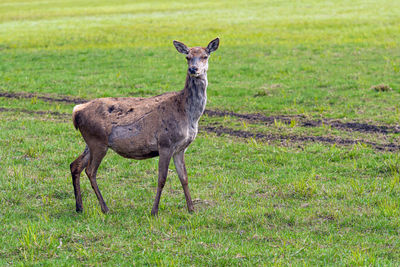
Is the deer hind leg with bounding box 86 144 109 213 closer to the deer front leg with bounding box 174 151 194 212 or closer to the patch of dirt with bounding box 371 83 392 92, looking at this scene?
the deer front leg with bounding box 174 151 194 212

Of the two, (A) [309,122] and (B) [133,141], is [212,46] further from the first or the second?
(A) [309,122]

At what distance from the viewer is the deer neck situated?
8984 millimetres

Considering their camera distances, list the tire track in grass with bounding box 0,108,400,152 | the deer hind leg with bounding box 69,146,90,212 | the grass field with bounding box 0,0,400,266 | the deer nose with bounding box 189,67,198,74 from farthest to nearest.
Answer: the tire track in grass with bounding box 0,108,400,152, the deer hind leg with bounding box 69,146,90,212, the deer nose with bounding box 189,67,198,74, the grass field with bounding box 0,0,400,266

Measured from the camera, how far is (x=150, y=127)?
8922 millimetres

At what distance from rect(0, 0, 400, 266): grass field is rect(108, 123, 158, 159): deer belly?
94 centimetres

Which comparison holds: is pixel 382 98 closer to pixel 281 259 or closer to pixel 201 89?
pixel 201 89

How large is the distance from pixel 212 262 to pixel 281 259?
866 millimetres

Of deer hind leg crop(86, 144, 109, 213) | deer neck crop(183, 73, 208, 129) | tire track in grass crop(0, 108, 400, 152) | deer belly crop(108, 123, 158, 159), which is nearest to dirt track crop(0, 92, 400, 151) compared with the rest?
tire track in grass crop(0, 108, 400, 152)

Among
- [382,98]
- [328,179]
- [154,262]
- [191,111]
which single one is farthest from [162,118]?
[382,98]

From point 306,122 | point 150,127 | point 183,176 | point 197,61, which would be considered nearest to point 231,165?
point 183,176

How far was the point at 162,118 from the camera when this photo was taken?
897 cm

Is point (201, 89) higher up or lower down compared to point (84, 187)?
higher up

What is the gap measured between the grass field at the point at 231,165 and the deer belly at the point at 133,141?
938 millimetres

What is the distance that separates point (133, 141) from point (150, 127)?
349 mm
